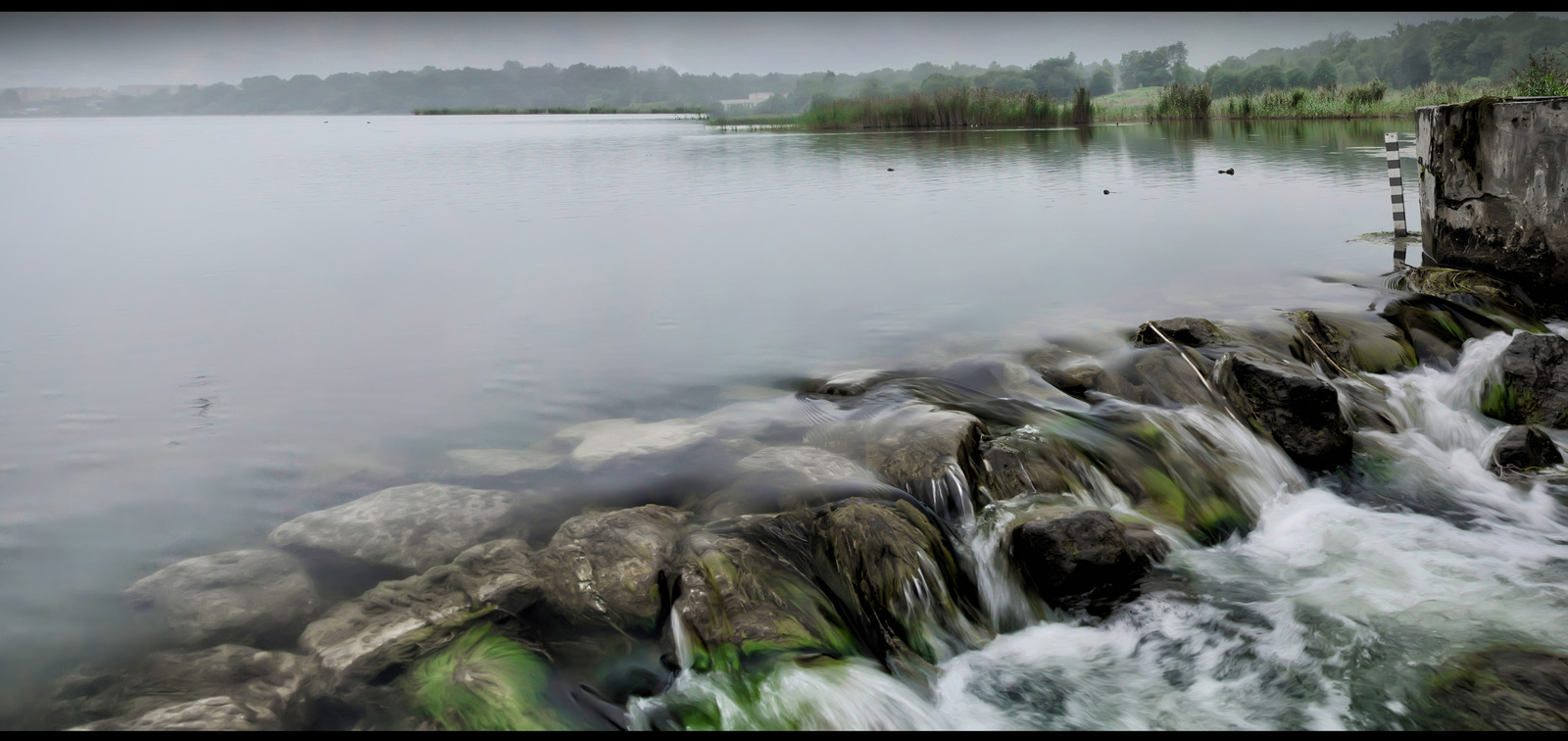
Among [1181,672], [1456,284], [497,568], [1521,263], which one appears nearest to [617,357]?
[497,568]

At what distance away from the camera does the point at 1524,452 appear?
7.00 metres

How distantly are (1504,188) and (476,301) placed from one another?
12.0 m

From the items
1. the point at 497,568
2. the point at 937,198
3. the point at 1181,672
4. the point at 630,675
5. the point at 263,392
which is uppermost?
the point at 937,198

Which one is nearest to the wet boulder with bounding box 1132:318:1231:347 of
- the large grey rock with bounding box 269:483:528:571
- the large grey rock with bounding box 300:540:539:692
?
the large grey rock with bounding box 269:483:528:571

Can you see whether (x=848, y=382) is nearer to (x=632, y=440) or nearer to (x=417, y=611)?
(x=632, y=440)

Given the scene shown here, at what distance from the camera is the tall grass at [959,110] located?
4397cm

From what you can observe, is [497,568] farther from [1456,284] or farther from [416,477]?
[1456,284]

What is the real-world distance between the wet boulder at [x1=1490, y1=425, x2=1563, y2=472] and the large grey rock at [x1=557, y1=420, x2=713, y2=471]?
19.7 ft

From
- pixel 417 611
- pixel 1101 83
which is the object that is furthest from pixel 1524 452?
pixel 1101 83

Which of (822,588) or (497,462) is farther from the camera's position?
(497,462)

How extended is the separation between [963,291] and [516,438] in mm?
6522

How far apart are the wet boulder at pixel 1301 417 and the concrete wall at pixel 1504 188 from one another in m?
4.76

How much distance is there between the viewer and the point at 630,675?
444 centimetres

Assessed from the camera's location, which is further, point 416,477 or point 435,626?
point 416,477
